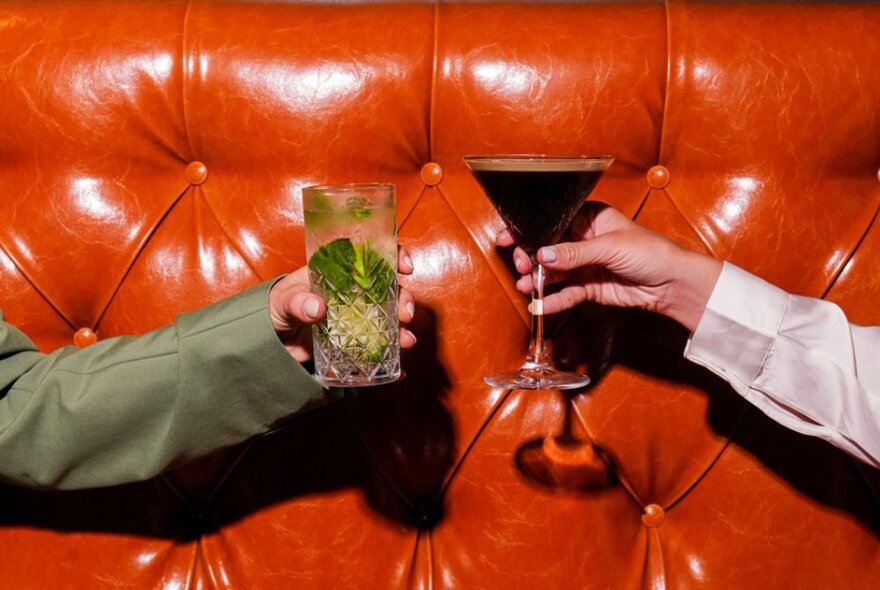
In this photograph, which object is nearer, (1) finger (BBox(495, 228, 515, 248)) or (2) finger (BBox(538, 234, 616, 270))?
(2) finger (BBox(538, 234, 616, 270))

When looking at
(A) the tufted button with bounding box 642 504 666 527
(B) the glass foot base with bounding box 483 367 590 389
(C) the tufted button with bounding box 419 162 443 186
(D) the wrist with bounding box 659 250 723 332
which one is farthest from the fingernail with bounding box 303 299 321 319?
(A) the tufted button with bounding box 642 504 666 527

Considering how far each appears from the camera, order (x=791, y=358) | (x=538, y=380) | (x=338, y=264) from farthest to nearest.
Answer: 1. (x=791, y=358)
2. (x=538, y=380)
3. (x=338, y=264)

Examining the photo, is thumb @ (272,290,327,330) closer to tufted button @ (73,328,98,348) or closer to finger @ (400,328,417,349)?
finger @ (400,328,417,349)

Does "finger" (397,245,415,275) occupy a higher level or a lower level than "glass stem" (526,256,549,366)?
higher

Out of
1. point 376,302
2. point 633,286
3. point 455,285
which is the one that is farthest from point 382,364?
point 633,286

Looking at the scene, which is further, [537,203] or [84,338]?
[84,338]

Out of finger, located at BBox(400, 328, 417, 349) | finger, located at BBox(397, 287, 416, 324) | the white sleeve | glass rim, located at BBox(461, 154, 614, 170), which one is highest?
glass rim, located at BBox(461, 154, 614, 170)

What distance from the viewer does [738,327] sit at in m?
1.29

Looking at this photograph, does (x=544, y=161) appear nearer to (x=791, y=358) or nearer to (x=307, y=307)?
(x=307, y=307)

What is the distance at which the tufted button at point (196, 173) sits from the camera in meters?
1.39

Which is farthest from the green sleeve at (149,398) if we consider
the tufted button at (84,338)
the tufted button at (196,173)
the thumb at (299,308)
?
the tufted button at (196,173)

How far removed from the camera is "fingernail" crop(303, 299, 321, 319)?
3.61ft

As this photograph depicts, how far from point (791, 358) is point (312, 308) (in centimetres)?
61

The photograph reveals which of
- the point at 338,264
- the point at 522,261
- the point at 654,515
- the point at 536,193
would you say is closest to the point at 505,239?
the point at 522,261
